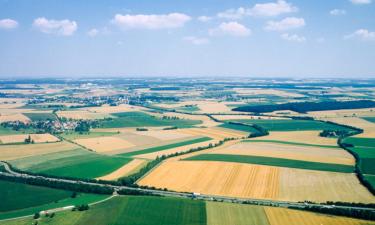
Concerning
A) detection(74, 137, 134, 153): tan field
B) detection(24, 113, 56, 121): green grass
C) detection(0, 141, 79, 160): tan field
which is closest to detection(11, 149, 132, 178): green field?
detection(0, 141, 79, 160): tan field

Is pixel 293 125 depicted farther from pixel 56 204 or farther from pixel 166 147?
pixel 56 204

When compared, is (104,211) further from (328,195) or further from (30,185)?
(328,195)

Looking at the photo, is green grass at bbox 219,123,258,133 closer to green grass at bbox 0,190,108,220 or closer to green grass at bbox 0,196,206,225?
green grass at bbox 0,196,206,225

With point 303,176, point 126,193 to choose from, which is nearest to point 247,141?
point 303,176

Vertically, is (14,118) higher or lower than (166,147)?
higher

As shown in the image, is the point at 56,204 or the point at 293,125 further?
the point at 293,125

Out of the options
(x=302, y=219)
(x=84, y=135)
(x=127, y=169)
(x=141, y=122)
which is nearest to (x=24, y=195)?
(x=127, y=169)
